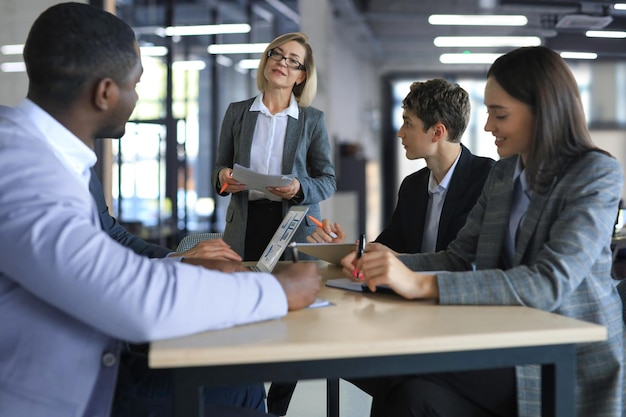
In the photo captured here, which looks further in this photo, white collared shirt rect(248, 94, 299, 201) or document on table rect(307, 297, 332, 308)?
white collared shirt rect(248, 94, 299, 201)

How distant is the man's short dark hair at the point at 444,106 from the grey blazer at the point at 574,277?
1.03 metres

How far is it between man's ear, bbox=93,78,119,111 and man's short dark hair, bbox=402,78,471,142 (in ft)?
5.01

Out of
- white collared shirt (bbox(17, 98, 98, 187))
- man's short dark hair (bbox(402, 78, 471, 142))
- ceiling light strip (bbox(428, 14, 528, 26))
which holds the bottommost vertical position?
white collared shirt (bbox(17, 98, 98, 187))

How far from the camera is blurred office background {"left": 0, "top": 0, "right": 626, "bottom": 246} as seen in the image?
513cm

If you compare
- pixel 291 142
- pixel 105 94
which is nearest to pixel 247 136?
pixel 291 142

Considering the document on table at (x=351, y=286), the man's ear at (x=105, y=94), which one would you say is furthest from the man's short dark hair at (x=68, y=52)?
the document on table at (x=351, y=286)

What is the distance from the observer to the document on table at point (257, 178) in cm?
269

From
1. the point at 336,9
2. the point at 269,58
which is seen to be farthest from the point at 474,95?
the point at 269,58

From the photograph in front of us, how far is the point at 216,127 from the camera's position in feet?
42.7

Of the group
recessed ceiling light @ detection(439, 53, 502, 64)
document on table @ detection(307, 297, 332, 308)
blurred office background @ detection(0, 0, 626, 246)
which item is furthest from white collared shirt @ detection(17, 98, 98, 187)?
recessed ceiling light @ detection(439, 53, 502, 64)

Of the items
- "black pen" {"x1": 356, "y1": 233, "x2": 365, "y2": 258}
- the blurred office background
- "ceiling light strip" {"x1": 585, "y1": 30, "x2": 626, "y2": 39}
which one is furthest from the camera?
the blurred office background

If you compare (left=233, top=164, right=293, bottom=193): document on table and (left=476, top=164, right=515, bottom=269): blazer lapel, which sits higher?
(left=233, top=164, right=293, bottom=193): document on table

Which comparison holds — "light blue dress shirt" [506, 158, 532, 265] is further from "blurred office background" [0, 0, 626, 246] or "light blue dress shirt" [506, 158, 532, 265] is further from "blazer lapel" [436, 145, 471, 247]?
"blurred office background" [0, 0, 626, 246]

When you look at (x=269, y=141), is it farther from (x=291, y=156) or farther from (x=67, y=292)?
(x=67, y=292)
